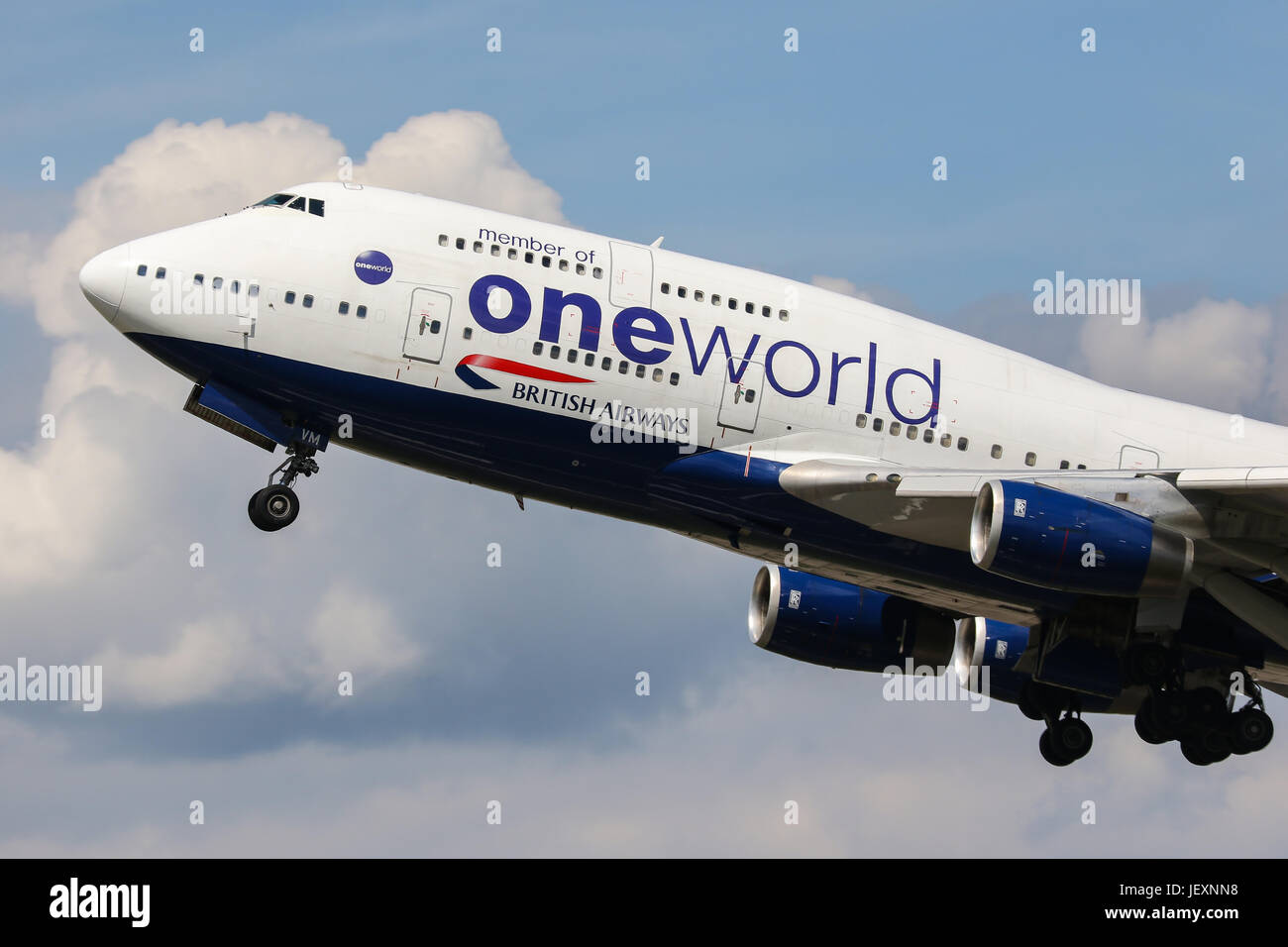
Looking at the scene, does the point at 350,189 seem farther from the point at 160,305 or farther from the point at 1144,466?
the point at 1144,466

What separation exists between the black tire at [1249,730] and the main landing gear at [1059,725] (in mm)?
4600

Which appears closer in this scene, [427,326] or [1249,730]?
[427,326]

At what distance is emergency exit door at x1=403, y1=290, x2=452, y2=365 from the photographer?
36.1 metres

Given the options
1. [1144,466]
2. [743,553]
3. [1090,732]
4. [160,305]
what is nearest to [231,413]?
[160,305]

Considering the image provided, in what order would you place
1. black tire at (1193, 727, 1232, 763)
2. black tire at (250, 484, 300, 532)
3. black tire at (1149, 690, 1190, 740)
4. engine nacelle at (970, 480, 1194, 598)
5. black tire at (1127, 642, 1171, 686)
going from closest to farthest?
engine nacelle at (970, 480, 1194, 598)
black tire at (250, 484, 300, 532)
black tire at (1127, 642, 1171, 686)
black tire at (1149, 690, 1190, 740)
black tire at (1193, 727, 1232, 763)

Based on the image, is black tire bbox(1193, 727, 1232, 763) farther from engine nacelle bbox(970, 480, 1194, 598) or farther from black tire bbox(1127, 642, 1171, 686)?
engine nacelle bbox(970, 480, 1194, 598)

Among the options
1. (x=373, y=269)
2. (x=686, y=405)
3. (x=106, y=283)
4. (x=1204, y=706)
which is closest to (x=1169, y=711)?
(x=1204, y=706)

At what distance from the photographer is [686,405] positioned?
36875mm

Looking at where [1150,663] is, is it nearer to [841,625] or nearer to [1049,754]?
[1049,754]

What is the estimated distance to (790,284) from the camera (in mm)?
38719

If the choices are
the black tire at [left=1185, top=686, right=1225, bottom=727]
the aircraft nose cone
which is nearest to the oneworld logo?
the aircraft nose cone

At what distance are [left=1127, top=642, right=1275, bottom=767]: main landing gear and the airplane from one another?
0.16 m

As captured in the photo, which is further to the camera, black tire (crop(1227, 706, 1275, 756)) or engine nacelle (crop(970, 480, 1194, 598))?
black tire (crop(1227, 706, 1275, 756))

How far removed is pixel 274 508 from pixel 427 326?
4.60 metres
